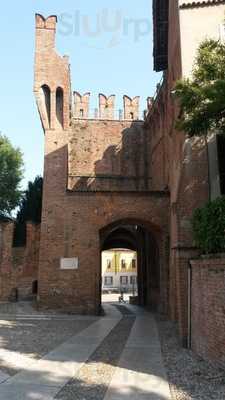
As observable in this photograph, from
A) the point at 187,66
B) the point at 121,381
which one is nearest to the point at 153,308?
the point at 187,66

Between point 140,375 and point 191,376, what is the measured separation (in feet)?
2.84

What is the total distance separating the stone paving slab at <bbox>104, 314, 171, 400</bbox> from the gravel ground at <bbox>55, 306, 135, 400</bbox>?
5.1 inches

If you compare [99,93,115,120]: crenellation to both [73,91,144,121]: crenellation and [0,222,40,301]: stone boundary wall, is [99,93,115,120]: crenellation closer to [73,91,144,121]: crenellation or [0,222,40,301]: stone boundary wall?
[73,91,144,121]: crenellation

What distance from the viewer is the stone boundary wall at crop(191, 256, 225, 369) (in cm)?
761

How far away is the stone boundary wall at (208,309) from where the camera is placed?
25.0 ft

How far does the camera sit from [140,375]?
23.6ft

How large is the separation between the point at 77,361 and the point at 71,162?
62.4 ft

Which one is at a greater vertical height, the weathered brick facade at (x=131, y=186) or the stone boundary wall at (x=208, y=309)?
the weathered brick facade at (x=131, y=186)

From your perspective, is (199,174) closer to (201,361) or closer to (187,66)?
(187,66)

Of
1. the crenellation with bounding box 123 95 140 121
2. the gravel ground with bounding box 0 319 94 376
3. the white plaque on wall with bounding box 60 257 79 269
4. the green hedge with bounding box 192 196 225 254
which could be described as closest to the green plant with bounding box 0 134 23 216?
the crenellation with bounding box 123 95 140 121

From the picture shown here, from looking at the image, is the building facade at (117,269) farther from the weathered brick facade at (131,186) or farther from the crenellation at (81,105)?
the crenellation at (81,105)

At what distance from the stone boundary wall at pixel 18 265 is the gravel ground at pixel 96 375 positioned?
11144mm

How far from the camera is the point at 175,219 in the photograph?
11.7 m

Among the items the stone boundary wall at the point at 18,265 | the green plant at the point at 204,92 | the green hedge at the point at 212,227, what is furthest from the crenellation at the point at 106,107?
the green hedge at the point at 212,227
